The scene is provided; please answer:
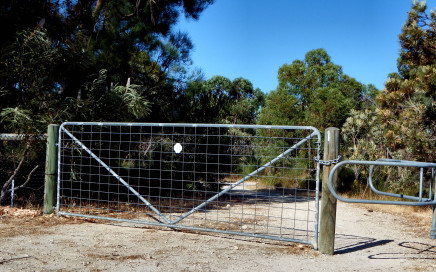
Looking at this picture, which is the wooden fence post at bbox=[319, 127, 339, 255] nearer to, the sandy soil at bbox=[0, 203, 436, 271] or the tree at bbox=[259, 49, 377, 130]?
the sandy soil at bbox=[0, 203, 436, 271]

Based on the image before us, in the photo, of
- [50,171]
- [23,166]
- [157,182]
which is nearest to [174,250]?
[50,171]

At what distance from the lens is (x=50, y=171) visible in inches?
257

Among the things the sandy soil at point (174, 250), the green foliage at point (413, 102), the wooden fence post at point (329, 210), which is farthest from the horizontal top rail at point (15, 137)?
the green foliage at point (413, 102)

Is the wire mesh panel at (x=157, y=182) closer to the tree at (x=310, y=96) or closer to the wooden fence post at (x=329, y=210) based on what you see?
the wooden fence post at (x=329, y=210)

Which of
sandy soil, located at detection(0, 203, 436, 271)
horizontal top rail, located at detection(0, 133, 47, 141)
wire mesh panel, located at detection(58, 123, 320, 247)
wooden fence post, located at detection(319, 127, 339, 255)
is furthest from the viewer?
horizontal top rail, located at detection(0, 133, 47, 141)

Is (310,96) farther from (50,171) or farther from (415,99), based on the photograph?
(50,171)

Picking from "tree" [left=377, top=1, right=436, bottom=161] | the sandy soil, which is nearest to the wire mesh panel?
the sandy soil

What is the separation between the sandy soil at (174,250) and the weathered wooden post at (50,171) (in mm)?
237

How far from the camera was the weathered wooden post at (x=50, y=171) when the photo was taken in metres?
6.51

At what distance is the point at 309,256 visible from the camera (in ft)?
15.1

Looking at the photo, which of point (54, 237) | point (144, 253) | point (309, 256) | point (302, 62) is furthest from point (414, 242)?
point (302, 62)

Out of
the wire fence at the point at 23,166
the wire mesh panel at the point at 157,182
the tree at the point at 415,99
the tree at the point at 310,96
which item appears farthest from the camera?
the tree at the point at 310,96

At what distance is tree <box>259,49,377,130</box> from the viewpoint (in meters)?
14.8

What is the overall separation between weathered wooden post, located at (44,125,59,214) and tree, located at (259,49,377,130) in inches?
390
